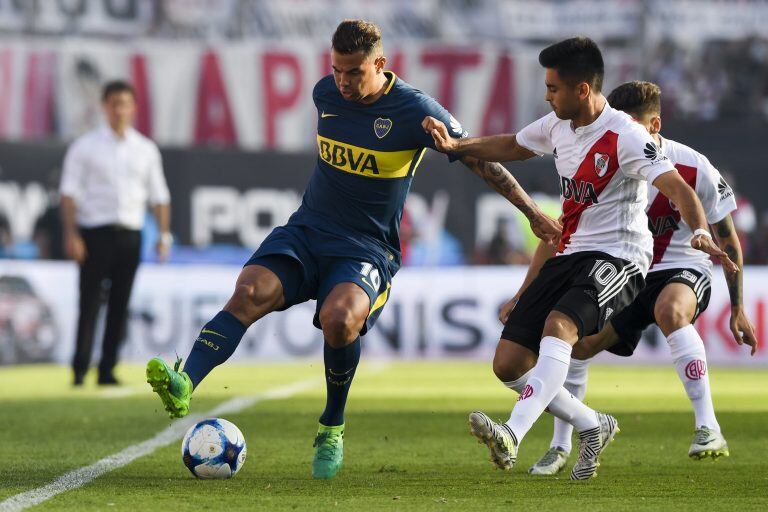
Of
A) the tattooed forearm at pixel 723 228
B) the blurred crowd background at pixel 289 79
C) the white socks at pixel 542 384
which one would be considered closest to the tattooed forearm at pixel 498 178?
the white socks at pixel 542 384

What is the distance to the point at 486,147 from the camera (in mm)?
6250

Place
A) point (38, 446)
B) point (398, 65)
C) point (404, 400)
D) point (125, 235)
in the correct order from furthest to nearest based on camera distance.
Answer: point (398, 65)
point (125, 235)
point (404, 400)
point (38, 446)

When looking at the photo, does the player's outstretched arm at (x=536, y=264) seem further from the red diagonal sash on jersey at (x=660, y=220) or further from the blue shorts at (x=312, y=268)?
the red diagonal sash on jersey at (x=660, y=220)

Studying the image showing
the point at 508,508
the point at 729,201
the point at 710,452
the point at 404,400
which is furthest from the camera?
the point at 404,400

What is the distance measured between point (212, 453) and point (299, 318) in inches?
399

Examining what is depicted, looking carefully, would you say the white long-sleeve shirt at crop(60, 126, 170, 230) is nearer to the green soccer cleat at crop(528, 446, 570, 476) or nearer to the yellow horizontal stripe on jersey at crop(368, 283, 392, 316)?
the yellow horizontal stripe on jersey at crop(368, 283, 392, 316)

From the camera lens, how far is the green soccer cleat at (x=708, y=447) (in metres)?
6.12

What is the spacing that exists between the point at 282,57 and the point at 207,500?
59.6ft

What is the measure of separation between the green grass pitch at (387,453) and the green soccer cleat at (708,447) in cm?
10

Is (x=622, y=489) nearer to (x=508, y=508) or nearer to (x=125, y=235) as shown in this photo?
(x=508, y=508)

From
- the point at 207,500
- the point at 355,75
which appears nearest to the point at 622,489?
the point at 207,500

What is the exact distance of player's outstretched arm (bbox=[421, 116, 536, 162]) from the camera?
6.15 meters

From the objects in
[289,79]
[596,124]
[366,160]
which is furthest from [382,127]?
[289,79]

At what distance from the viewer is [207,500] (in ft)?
17.0
